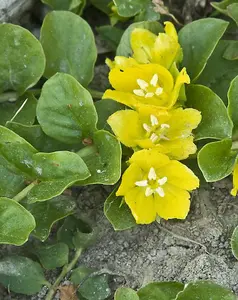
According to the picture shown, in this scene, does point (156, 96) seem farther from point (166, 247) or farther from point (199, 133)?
point (166, 247)

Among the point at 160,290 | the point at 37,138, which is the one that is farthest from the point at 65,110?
the point at 160,290

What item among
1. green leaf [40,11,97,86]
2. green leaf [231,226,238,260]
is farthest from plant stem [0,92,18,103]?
green leaf [231,226,238,260]

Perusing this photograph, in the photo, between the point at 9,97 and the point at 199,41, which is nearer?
the point at 199,41

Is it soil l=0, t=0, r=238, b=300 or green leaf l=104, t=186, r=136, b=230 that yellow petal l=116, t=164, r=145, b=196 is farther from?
soil l=0, t=0, r=238, b=300

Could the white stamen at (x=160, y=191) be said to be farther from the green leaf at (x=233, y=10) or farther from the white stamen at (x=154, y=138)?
the green leaf at (x=233, y=10)

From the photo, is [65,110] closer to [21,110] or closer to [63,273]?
[21,110]

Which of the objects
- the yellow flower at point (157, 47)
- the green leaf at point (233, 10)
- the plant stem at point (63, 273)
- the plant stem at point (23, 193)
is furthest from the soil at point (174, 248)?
the green leaf at point (233, 10)
